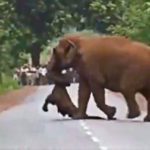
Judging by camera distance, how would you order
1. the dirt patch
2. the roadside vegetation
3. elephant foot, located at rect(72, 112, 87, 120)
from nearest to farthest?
elephant foot, located at rect(72, 112, 87, 120), the dirt patch, the roadside vegetation

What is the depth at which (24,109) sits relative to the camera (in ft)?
107

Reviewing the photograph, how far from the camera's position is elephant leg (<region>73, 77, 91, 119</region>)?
2462 centimetres

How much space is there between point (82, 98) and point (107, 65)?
47.6 inches

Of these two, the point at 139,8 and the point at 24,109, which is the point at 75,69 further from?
the point at 139,8

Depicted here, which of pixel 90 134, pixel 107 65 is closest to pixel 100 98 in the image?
pixel 107 65

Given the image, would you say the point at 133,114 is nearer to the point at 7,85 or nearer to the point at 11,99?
the point at 11,99

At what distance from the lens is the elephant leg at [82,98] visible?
24625mm

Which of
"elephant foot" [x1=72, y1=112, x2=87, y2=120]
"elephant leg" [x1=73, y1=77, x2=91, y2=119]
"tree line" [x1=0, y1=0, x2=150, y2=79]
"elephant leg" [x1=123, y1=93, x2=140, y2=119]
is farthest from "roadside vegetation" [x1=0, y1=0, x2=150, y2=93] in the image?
"elephant leg" [x1=123, y1=93, x2=140, y2=119]

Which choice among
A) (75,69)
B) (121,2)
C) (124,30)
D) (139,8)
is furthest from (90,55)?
(121,2)

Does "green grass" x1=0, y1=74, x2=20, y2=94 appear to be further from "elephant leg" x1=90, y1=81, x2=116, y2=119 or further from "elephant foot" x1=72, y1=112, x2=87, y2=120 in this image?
"elephant leg" x1=90, y1=81, x2=116, y2=119

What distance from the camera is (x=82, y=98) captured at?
81.5 feet

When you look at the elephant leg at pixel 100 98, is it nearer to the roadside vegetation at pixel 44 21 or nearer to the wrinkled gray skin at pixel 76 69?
the wrinkled gray skin at pixel 76 69

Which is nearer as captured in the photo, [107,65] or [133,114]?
[133,114]

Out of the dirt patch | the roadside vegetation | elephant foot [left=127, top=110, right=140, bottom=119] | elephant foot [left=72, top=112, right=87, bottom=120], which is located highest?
elephant foot [left=127, top=110, right=140, bottom=119]
